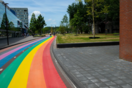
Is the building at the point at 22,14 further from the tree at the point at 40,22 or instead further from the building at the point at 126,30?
the building at the point at 126,30

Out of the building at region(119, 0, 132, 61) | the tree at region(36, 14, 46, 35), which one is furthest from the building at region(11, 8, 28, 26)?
the building at region(119, 0, 132, 61)

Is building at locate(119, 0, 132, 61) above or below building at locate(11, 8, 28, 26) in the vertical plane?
below

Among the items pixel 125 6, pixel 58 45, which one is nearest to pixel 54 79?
pixel 125 6

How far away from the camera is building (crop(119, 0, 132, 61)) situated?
22.5 feet

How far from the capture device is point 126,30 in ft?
23.2

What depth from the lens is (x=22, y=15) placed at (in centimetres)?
11650

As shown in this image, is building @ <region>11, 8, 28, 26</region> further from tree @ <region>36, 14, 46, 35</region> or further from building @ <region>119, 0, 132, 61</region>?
building @ <region>119, 0, 132, 61</region>

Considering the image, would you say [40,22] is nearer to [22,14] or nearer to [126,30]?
[126,30]


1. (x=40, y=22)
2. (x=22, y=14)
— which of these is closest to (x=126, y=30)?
(x=40, y=22)

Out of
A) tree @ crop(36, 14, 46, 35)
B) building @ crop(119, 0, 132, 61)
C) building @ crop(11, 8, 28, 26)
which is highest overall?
building @ crop(11, 8, 28, 26)

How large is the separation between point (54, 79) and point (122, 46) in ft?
15.6

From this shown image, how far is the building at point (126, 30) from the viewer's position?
6.86 meters

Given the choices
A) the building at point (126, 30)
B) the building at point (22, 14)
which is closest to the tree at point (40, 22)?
the building at point (126, 30)

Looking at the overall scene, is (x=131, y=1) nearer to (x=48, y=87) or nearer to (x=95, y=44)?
(x=48, y=87)
